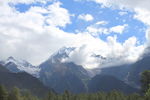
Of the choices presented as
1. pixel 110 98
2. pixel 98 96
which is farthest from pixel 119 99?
pixel 98 96

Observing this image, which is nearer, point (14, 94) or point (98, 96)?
point (14, 94)

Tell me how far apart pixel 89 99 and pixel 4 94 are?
71861mm

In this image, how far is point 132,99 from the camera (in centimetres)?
18150

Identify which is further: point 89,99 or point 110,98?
point 89,99

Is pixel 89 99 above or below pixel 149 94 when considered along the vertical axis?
above

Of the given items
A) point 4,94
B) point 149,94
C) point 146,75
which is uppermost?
point 146,75

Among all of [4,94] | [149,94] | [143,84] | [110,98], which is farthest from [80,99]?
[149,94]

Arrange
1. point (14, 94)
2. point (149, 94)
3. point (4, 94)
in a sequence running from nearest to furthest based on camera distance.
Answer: point (149, 94) < point (4, 94) < point (14, 94)

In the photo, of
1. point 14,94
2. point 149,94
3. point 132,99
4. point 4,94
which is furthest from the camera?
point 132,99

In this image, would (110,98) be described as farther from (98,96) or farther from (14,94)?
(14,94)

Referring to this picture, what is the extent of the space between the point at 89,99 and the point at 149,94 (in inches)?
5681

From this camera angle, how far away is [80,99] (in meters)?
199

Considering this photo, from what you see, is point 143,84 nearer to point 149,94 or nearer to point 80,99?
point 80,99

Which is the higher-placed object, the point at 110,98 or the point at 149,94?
the point at 110,98
